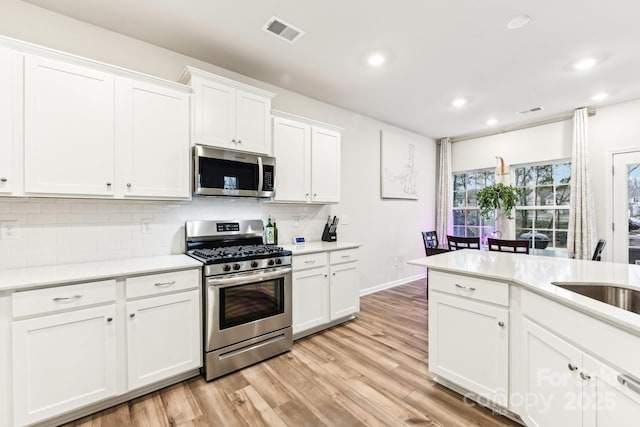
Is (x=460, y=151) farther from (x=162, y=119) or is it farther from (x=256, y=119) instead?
(x=162, y=119)

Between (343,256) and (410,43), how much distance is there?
7.27 ft

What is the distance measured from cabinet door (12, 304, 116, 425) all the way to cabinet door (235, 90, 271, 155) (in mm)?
1708

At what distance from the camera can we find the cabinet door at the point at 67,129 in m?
1.82

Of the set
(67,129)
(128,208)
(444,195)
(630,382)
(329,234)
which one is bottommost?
(630,382)

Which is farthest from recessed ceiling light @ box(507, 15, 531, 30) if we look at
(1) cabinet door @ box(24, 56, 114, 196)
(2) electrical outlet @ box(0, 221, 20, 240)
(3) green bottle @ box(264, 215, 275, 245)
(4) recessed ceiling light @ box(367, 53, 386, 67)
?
(2) electrical outlet @ box(0, 221, 20, 240)

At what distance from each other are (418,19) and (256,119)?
1621 millimetres

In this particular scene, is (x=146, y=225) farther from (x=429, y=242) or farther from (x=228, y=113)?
(x=429, y=242)

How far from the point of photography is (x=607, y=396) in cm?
113

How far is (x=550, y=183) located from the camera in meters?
4.63

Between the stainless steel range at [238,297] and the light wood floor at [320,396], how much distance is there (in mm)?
138

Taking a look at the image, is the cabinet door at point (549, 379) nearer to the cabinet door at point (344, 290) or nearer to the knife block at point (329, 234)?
the cabinet door at point (344, 290)

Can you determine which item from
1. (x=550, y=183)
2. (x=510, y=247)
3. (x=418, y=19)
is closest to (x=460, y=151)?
(x=550, y=183)

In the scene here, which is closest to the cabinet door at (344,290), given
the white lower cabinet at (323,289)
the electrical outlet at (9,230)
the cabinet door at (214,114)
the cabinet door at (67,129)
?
the white lower cabinet at (323,289)

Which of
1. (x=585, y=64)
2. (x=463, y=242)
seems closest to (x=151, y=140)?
(x=463, y=242)
